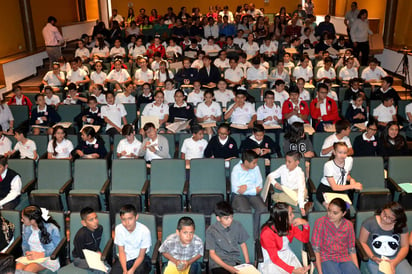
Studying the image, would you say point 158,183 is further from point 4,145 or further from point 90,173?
point 4,145

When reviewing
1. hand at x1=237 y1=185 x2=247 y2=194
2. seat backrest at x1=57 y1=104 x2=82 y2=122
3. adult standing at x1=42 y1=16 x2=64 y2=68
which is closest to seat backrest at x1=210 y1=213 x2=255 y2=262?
hand at x1=237 y1=185 x2=247 y2=194

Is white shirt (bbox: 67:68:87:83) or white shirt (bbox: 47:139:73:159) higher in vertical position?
white shirt (bbox: 67:68:87:83)

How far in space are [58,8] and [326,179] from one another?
12043 mm

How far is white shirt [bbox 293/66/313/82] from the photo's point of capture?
918cm

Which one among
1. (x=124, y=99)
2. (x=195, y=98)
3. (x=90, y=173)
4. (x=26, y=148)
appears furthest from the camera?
(x=124, y=99)

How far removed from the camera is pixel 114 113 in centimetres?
715

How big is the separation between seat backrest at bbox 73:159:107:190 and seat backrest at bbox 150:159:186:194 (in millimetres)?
690

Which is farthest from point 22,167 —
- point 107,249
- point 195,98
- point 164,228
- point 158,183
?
point 195,98

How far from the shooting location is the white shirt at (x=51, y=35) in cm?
1075

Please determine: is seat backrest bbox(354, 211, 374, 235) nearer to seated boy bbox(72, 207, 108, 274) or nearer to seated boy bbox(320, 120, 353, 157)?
seated boy bbox(320, 120, 353, 157)

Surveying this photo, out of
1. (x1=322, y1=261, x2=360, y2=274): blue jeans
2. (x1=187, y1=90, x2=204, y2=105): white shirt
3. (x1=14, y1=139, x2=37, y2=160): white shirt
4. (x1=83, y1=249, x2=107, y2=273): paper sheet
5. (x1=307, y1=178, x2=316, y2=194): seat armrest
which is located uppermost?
(x1=187, y1=90, x2=204, y2=105): white shirt

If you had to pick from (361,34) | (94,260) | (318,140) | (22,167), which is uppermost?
(361,34)

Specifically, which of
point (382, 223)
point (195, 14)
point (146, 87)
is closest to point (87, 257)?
point (382, 223)

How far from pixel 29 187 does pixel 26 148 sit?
3.16ft
